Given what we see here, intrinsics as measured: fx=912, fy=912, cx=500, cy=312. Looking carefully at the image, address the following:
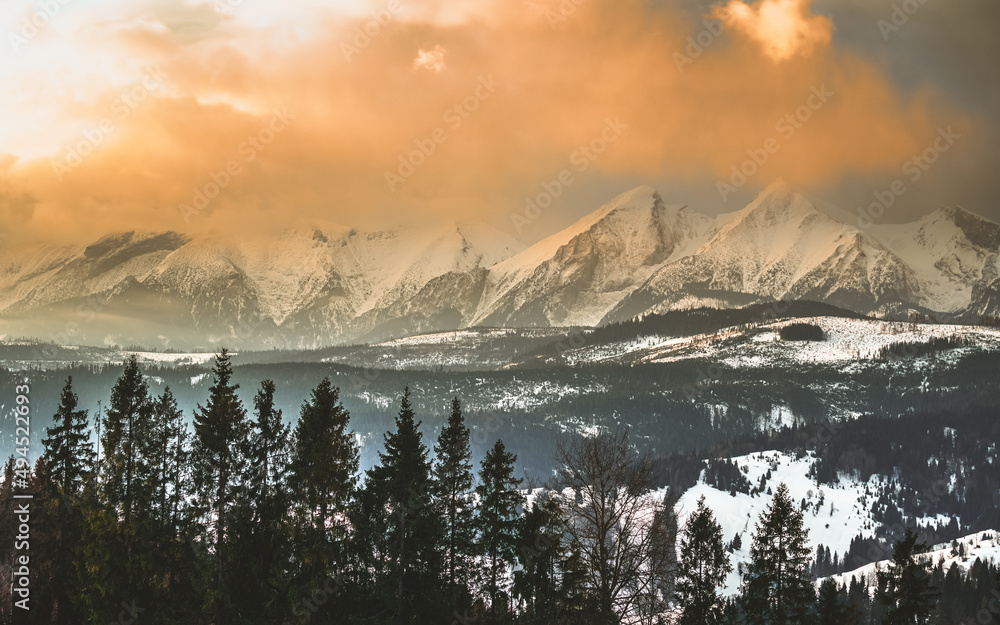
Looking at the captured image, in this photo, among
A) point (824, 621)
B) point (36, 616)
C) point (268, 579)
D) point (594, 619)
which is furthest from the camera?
point (824, 621)

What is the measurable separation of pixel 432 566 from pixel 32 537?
88.1 ft

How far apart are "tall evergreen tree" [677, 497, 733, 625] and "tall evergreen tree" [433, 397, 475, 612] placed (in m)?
16.1

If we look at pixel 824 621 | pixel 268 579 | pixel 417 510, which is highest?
pixel 417 510

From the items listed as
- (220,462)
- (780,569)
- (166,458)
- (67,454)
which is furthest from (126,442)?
(780,569)

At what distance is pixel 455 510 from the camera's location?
58.2m

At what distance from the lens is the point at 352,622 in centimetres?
5294

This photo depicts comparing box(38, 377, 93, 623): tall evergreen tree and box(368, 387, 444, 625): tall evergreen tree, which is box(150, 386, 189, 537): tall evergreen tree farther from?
box(368, 387, 444, 625): tall evergreen tree

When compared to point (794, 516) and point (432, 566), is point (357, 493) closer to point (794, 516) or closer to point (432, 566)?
point (432, 566)

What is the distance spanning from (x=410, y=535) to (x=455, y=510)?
5.42 metres

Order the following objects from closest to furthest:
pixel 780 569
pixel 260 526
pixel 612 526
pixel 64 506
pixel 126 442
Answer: pixel 612 526 < pixel 260 526 < pixel 126 442 < pixel 64 506 < pixel 780 569

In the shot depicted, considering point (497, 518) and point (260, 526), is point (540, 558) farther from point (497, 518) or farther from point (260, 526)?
point (260, 526)

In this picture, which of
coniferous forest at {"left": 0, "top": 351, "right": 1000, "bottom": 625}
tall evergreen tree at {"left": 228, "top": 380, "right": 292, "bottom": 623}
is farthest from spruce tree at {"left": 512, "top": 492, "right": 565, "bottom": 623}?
tall evergreen tree at {"left": 228, "top": 380, "right": 292, "bottom": 623}

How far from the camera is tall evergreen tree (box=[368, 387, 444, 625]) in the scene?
173 feet

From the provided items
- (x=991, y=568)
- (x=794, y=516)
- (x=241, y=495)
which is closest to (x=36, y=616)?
(x=241, y=495)
